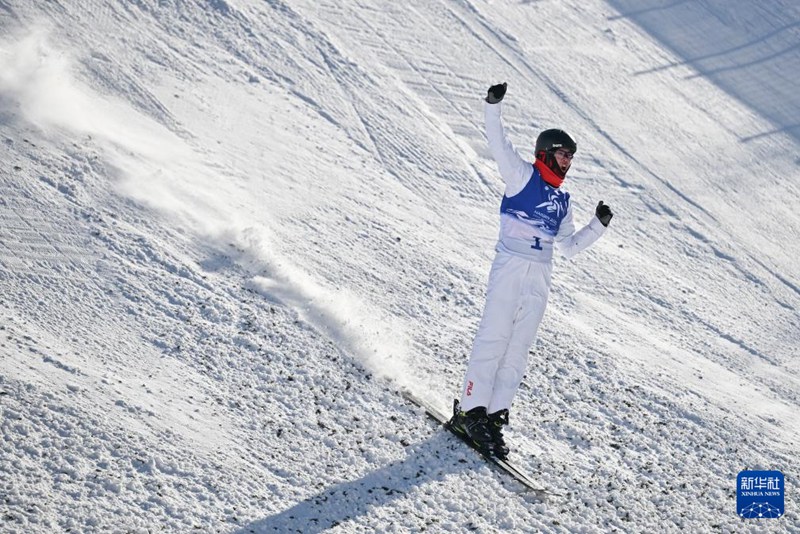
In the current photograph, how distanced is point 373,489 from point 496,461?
0.96 m

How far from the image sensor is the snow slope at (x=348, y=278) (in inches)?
257

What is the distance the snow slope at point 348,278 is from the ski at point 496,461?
84mm

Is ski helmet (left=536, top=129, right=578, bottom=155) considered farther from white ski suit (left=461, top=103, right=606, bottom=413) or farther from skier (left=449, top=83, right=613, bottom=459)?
white ski suit (left=461, top=103, right=606, bottom=413)

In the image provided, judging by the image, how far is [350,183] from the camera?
10.1 metres

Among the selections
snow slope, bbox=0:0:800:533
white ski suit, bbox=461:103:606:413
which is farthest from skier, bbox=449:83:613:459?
snow slope, bbox=0:0:800:533

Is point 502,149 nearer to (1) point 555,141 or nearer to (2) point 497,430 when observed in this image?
(1) point 555,141

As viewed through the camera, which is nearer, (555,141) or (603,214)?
(555,141)

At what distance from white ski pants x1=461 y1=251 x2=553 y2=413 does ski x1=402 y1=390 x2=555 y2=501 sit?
0.85 feet

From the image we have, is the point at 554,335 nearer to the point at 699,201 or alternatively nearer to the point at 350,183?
the point at 350,183

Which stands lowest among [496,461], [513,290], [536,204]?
[496,461]

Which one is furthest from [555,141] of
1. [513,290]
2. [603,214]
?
[513,290]

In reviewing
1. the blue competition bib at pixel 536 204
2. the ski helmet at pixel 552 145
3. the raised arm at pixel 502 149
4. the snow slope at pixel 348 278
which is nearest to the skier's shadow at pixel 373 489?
the snow slope at pixel 348 278

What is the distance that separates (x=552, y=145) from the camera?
7.09 m

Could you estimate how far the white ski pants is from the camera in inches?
279
